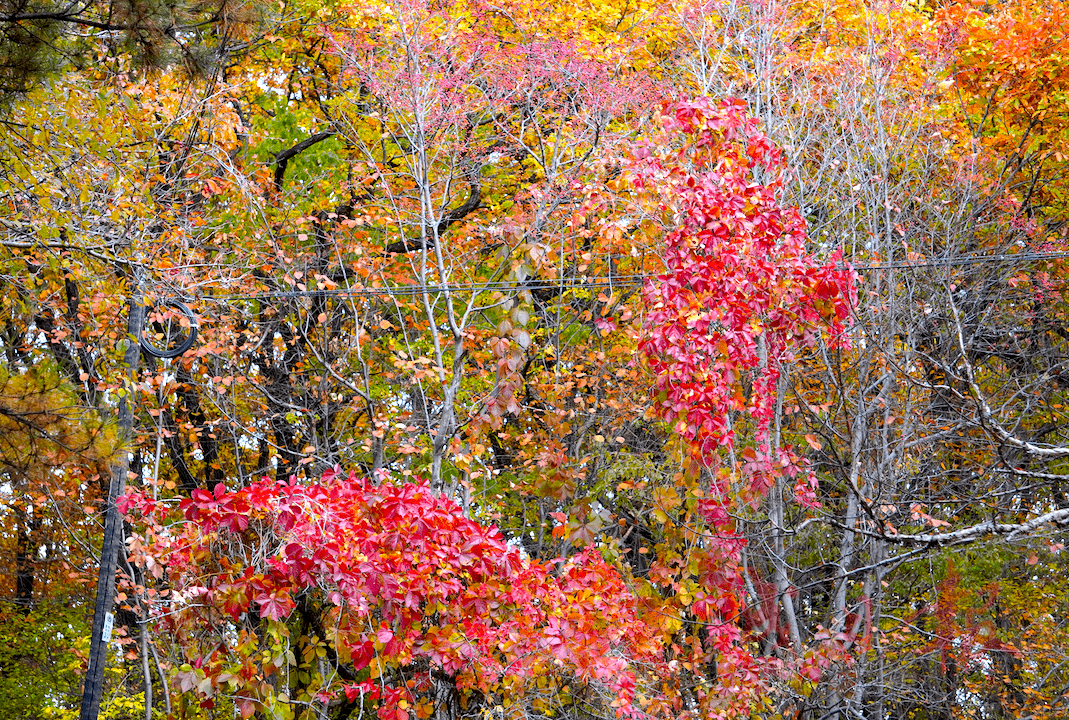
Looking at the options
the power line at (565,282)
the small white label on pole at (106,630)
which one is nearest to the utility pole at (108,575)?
the small white label on pole at (106,630)

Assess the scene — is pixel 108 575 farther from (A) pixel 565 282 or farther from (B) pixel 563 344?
(B) pixel 563 344

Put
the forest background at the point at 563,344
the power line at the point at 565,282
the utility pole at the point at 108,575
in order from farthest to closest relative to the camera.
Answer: the utility pole at the point at 108,575
the power line at the point at 565,282
the forest background at the point at 563,344

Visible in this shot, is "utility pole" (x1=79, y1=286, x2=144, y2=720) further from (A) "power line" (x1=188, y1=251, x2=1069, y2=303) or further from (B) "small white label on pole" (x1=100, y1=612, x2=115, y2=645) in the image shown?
(A) "power line" (x1=188, y1=251, x2=1069, y2=303)

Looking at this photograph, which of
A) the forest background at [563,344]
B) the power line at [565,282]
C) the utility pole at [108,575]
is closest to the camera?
the forest background at [563,344]

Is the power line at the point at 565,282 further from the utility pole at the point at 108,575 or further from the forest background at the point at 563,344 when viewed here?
the utility pole at the point at 108,575

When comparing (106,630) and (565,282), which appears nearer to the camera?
(106,630)

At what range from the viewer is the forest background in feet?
20.7

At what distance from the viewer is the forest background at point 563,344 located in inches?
249

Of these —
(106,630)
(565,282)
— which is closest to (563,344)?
(565,282)

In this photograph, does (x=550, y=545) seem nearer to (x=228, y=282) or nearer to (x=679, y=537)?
(x=679, y=537)

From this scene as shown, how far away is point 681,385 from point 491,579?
1992mm

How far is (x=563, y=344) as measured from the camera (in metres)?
9.93

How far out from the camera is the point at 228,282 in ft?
28.6

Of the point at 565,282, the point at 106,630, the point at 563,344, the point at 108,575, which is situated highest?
the point at 565,282
